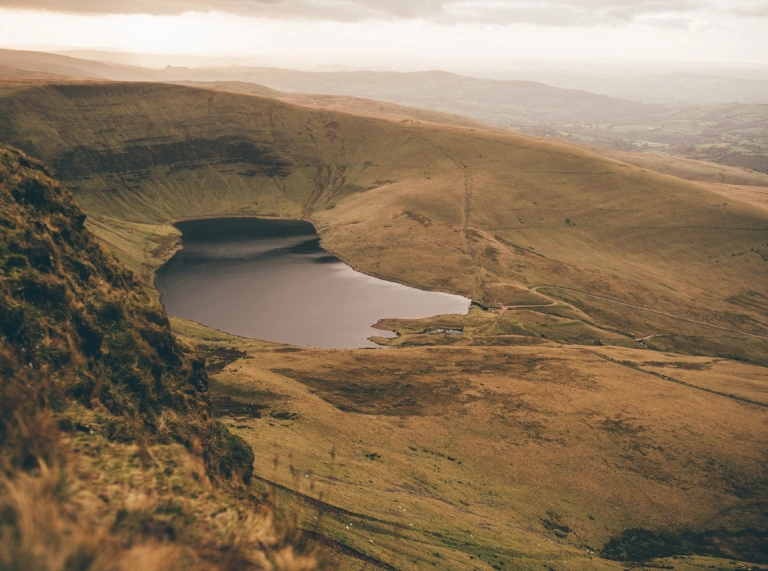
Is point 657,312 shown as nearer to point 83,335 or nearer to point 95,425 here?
point 83,335

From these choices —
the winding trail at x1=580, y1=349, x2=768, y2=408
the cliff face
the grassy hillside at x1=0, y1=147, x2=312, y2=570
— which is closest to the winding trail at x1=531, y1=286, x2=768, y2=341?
the winding trail at x1=580, y1=349, x2=768, y2=408

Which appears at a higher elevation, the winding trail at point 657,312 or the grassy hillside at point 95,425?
the grassy hillside at point 95,425

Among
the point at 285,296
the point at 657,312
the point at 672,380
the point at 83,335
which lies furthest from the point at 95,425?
the point at 657,312

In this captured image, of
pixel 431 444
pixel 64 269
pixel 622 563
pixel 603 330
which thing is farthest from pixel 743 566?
pixel 603 330

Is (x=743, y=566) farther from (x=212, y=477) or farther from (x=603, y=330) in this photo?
(x=603, y=330)

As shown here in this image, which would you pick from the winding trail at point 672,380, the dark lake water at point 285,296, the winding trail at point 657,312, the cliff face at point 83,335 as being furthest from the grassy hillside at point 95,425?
the winding trail at point 657,312

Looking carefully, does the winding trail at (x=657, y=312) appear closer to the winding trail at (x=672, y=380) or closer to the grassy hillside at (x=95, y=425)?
the winding trail at (x=672, y=380)
